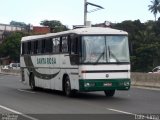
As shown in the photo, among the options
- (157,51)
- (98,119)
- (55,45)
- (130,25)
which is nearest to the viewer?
(98,119)

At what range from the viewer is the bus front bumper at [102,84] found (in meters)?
21.0

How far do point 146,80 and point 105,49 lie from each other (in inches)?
458

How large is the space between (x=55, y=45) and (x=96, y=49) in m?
3.60

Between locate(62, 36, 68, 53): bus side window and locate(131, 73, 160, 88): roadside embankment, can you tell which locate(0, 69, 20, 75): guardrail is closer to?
locate(131, 73, 160, 88): roadside embankment

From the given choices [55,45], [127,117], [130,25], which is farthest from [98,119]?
[130,25]

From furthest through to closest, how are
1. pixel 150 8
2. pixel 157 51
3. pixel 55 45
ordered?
pixel 150 8
pixel 157 51
pixel 55 45

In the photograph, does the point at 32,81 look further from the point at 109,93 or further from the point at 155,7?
the point at 155,7

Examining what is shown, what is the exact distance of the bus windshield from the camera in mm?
21156

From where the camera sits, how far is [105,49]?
2131cm

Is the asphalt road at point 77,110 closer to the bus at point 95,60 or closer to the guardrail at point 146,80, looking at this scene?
the bus at point 95,60

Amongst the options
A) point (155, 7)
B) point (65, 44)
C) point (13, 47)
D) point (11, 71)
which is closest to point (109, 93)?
point (65, 44)

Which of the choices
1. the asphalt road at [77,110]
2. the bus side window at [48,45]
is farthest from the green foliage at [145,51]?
the asphalt road at [77,110]

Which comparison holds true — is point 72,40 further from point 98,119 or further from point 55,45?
point 98,119

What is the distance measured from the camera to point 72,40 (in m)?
22.0
